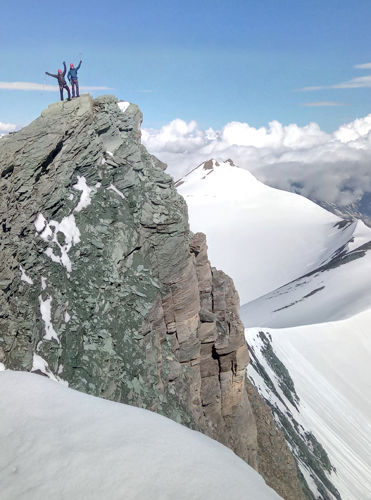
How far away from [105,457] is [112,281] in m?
10.3

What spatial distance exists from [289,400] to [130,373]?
2619 cm

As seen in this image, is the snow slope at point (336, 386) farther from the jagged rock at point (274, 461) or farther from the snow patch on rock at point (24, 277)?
the snow patch on rock at point (24, 277)

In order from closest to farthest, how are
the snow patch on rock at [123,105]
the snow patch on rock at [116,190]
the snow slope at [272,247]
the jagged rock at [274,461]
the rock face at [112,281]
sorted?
1. the rock face at [112,281]
2. the snow patch on rock at [116,190]
3. the snow patch on rock at [123,105]
4. the jagged rock at [274,461]
5. the snow slope at [272,247]

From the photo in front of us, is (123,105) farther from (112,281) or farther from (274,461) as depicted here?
(274,461)

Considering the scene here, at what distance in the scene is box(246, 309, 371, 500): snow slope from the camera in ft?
118

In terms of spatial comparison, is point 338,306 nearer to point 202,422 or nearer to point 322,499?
point 322,499

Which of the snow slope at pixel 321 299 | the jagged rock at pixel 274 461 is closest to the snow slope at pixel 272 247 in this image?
the snow slope at pixel 321 299

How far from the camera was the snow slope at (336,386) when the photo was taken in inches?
1414

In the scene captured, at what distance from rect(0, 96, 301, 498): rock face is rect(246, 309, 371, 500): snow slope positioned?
15.0 meters

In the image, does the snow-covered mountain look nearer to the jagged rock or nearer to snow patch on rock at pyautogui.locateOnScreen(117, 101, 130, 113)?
the jagged rock

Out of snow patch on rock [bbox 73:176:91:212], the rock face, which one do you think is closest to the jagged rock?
the rock face

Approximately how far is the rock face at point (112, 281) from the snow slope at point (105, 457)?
5.63 m

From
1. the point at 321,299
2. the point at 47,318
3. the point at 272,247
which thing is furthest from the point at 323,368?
the point at 272,247

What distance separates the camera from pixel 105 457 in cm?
621
